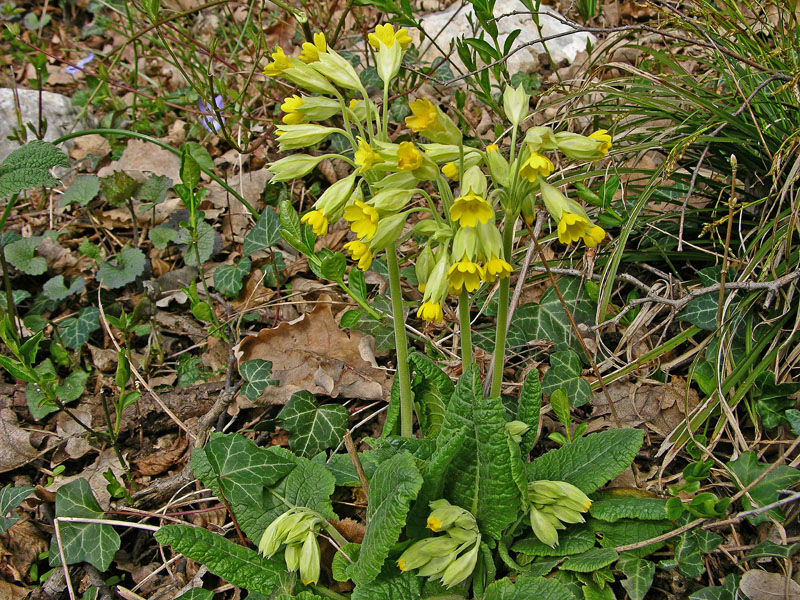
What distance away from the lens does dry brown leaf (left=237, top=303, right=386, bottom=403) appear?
2758mm

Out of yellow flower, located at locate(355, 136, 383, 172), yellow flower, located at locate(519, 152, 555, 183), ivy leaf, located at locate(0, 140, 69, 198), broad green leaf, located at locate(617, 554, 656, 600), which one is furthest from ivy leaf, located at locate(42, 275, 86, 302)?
broad green leaf, located at locate(617, 554, 656, 600)

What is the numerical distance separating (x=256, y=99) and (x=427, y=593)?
132 inches

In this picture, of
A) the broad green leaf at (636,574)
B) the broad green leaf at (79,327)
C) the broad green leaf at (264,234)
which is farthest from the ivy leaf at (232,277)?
the broad green leaf at (636,574)

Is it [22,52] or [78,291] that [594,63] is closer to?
[78,291]

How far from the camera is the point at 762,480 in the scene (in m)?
2.03

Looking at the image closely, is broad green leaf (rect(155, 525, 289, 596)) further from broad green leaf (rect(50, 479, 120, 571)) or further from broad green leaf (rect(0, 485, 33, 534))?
broad green leaf (rect(0, 485, 33, 534))

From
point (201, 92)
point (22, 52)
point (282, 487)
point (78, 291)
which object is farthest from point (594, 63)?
point (22, 52)

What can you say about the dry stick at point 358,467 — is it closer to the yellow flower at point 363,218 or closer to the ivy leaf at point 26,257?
the yellow flower at point 363,218

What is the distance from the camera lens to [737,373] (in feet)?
7.66

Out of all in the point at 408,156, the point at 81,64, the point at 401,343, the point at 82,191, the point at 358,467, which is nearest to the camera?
the point at 408,156

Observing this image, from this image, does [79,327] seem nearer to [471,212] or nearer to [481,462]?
[481,462]

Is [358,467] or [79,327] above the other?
[358,467]

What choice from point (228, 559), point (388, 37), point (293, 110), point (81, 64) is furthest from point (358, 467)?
point (81, 64)

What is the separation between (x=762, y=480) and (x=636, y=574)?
50 cm
